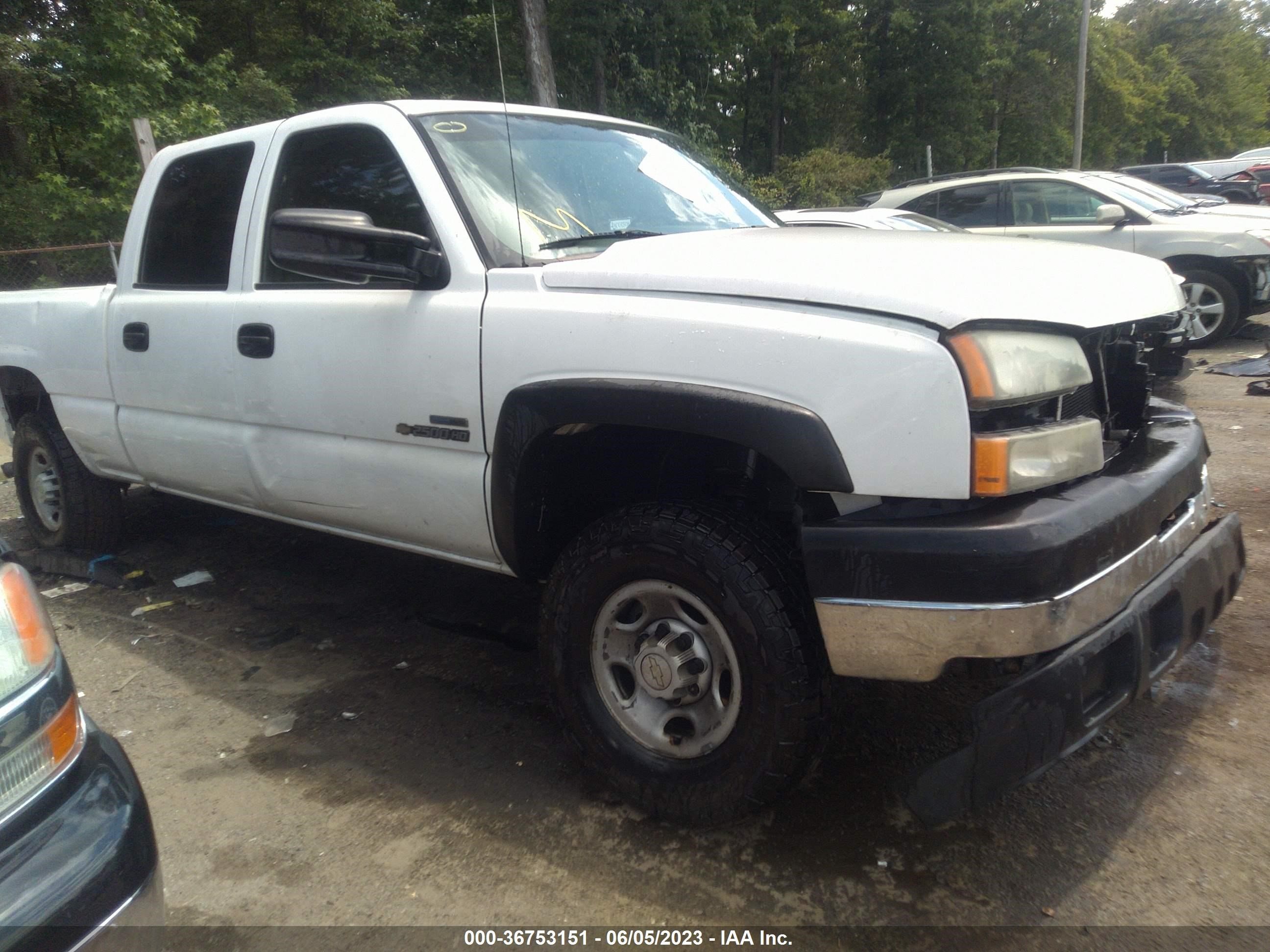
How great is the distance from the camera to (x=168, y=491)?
4.32 m

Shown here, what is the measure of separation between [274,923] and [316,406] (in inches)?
63.8

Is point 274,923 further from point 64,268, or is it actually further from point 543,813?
point 64,268

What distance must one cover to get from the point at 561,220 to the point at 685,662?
1.45m

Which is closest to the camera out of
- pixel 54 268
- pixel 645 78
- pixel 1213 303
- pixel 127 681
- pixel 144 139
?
pixel 127 681

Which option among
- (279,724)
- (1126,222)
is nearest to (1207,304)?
(1126,222)

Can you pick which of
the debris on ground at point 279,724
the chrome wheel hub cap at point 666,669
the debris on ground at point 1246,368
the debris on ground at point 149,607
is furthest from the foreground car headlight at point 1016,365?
the debris on ground at point 1246,368

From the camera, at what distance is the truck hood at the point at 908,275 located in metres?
2.12

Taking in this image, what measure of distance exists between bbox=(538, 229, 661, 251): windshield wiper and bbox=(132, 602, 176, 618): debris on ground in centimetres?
277

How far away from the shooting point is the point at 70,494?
16.1 feet

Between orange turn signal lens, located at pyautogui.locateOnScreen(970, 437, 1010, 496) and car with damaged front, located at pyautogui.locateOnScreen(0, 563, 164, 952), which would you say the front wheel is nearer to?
orange turn signal lens, located at pyautogui.locateOnScreen(970, 437, 1010, 496)

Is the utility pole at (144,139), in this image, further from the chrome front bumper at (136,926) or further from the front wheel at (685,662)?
the chrome front bumper at (136,926)

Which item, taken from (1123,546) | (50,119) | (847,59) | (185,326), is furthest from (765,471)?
(847,59)

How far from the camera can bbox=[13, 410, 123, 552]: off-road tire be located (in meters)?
4.88

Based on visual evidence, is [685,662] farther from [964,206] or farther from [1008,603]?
[964,206]
